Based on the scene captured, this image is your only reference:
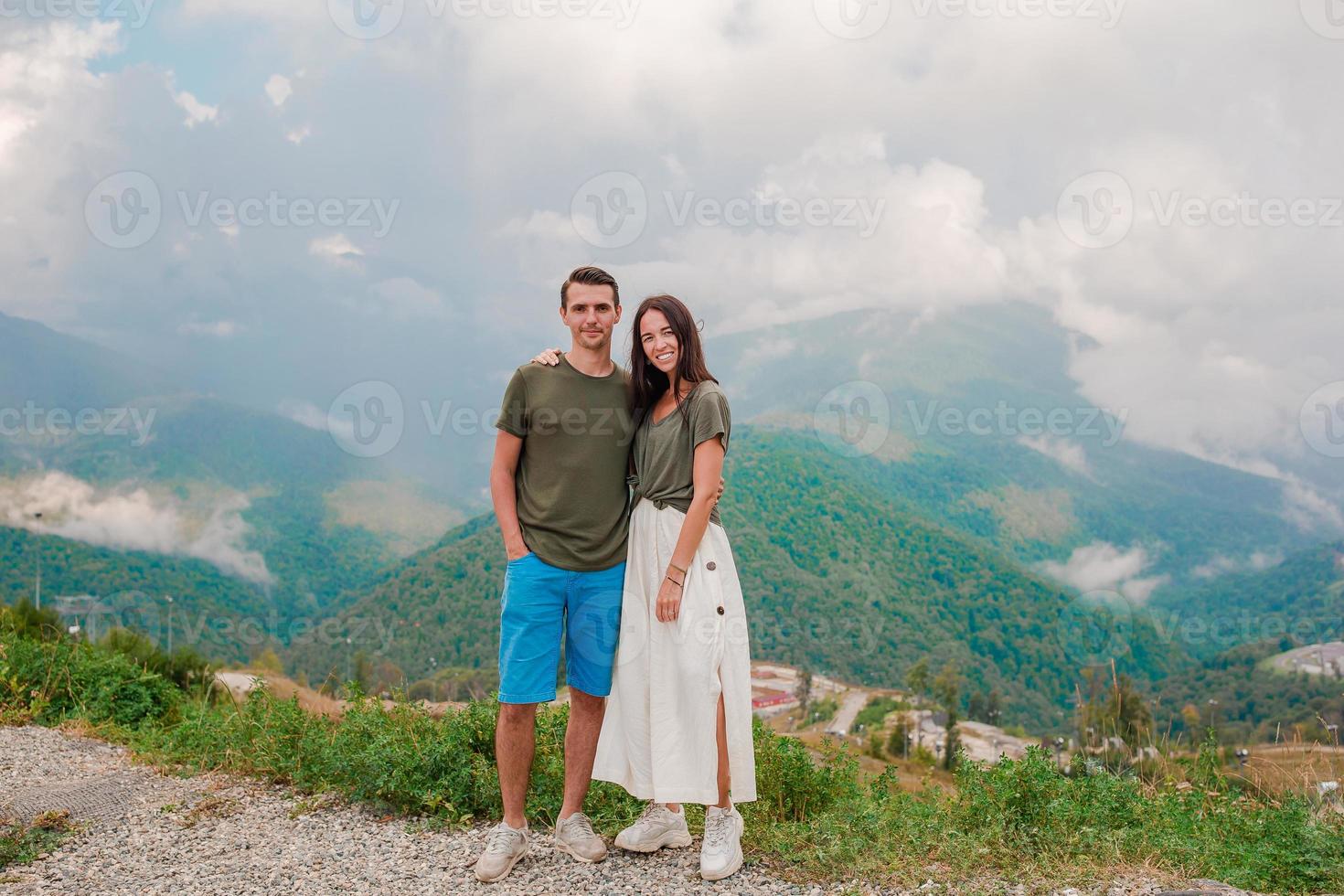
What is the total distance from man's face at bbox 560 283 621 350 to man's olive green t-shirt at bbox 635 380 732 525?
51 cm

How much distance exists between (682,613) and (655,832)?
124 centimetres

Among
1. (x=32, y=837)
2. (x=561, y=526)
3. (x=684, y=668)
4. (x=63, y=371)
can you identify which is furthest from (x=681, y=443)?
(x=63, y=371)

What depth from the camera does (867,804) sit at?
5.09m

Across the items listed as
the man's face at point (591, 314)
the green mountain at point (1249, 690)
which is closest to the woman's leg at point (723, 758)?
the man's face at point (591, 314)

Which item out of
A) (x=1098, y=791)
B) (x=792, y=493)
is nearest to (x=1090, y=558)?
(x=792, y=493)

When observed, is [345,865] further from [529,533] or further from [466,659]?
[466,659]

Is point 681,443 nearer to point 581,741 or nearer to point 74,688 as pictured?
point 581,741

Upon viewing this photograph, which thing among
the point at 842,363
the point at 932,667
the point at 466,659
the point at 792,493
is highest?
the point at 842,363

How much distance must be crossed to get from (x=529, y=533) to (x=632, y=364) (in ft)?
3.20

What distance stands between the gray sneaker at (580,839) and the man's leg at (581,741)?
0.05 meters

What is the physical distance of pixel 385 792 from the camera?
17.7 feet

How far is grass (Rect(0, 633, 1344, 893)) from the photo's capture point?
437 centimetres

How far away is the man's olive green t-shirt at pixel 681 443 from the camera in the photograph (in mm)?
4312

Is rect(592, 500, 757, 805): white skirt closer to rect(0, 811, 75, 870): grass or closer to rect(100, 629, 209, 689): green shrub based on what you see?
rect(0, 811, 75, 870): grass
